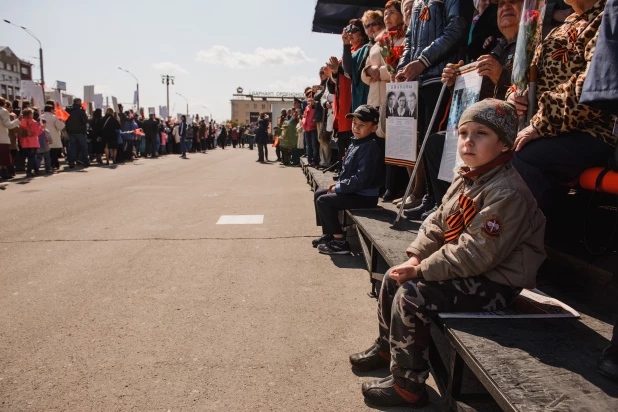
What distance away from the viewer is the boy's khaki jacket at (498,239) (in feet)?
7.38

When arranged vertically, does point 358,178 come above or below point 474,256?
above

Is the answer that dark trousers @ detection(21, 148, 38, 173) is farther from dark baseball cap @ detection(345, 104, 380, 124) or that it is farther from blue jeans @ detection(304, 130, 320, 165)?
dark baseball cap @ detection(345, 104, 380, 124)

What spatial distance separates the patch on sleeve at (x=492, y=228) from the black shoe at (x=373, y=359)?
102cm

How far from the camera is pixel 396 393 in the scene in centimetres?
248

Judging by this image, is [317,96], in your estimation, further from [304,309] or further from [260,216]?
[304,309]

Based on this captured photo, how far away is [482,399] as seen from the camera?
211cm

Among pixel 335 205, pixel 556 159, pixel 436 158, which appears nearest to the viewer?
pixel 556 159

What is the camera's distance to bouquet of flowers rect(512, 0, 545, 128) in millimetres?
3094

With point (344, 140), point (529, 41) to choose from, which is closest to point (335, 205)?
point (344, 140)

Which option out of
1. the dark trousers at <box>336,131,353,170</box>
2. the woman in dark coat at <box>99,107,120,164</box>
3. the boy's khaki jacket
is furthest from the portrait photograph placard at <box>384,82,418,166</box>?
the woman in dark coat at <box>99,107,120,164</box>

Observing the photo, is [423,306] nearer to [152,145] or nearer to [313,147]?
[313,147]

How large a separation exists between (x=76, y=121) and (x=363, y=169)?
1406cm

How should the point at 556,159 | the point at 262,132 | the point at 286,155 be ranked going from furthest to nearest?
1. the point at 262,132
2. the point at 286,155
3. the point at 556,159

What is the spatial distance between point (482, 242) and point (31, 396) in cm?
245
